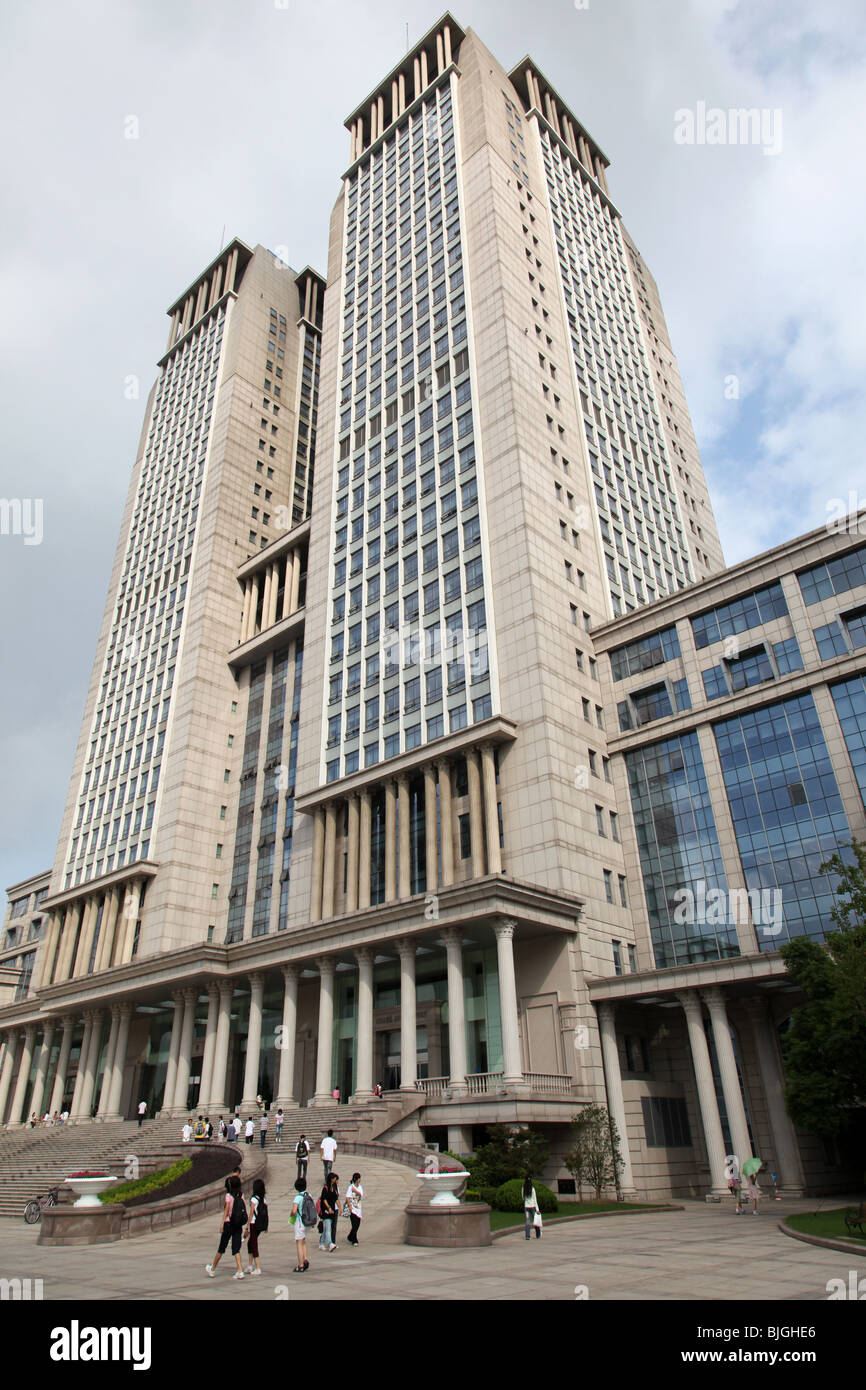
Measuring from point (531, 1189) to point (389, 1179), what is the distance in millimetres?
8656

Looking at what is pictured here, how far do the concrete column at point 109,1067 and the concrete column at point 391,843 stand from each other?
91.4 ft

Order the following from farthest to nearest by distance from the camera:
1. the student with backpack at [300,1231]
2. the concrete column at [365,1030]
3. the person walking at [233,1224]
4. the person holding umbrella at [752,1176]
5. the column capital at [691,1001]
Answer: the concrete column at [365,1030] < the column capital at [691,1001] < the person holding umbrella at [752,1176] < the student with backpack at [300,1231] < the person walking at [233,1224]

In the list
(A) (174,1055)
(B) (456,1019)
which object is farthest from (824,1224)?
(A) (174,1055)

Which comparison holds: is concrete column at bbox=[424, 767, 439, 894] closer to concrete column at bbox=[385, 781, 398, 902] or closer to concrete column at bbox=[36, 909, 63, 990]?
concrete column at bbox=[385, 781, 398, 902]

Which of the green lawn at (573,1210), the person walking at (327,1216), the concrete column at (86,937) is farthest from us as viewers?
the concrete column at (86,937)

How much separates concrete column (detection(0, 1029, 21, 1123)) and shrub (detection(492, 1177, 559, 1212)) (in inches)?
2653

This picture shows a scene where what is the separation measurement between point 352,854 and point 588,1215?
85.6 ft

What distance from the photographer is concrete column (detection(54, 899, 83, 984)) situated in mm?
75938

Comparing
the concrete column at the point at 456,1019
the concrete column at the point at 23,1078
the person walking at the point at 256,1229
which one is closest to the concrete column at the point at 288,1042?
the concrete column at the point at 456,1019

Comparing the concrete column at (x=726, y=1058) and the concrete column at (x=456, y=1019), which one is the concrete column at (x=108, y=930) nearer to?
the concrete column at (x=456, y=1019)

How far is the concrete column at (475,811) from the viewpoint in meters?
48.8

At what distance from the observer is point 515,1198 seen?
31.6 metres

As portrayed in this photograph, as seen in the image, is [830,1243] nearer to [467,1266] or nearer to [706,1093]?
[467,1266]

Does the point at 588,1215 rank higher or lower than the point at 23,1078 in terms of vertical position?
lower
